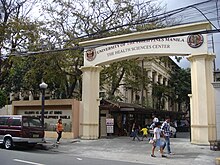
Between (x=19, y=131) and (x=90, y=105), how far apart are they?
6.48 m

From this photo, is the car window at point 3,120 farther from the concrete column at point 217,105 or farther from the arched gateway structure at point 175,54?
the concrete column at point 217,105

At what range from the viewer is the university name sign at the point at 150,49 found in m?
18.2

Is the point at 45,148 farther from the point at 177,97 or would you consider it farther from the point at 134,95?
the point at 177,97

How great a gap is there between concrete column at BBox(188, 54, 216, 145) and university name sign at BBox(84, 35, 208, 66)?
0.68 m

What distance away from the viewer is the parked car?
52.9ft

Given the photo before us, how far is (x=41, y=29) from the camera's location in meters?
23.9

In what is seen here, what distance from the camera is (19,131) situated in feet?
52.9

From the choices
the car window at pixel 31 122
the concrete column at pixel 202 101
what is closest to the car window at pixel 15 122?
the car window at pixel 31 122

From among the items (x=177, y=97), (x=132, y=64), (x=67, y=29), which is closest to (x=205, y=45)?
(x=132, y=64)

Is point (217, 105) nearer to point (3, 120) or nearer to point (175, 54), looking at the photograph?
point (175, 54)

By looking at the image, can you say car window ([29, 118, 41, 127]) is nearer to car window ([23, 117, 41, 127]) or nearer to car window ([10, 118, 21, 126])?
car window ([23, 117, 41, 127])

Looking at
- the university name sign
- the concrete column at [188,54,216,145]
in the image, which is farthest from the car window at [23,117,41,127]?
the concrete column at [188,54,216,145]

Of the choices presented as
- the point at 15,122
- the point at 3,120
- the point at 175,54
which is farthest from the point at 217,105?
the point at 3,120

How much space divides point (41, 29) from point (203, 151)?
15.5m
